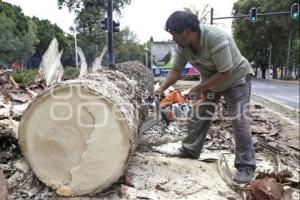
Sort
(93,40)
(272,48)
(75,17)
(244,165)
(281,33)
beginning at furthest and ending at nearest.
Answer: (272,48), (281,33), (93,40), (75,17), (244,165)

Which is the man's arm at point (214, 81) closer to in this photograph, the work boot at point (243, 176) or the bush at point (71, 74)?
the work boot at point (243, 176)

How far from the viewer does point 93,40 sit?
45.3 ft

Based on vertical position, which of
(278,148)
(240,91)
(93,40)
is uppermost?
(93,40)

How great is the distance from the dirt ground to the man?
253 mm

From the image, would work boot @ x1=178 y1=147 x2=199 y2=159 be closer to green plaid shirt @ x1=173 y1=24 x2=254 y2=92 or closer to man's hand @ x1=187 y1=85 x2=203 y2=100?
man's hand @ x1=187 y1=85 x2=203 y2=100

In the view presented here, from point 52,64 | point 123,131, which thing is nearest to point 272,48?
point 52,64

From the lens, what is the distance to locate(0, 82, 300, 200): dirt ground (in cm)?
302

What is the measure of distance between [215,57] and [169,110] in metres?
1.78

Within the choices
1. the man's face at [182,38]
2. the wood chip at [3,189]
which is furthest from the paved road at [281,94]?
the wood chip at [3,189]

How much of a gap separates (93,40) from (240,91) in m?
10.6

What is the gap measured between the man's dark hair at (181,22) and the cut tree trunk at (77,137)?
839mm

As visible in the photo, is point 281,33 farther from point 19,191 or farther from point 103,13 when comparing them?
point 19,191

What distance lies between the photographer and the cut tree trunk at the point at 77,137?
2.85 metres

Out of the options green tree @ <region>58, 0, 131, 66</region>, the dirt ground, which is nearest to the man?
the dirt ground
